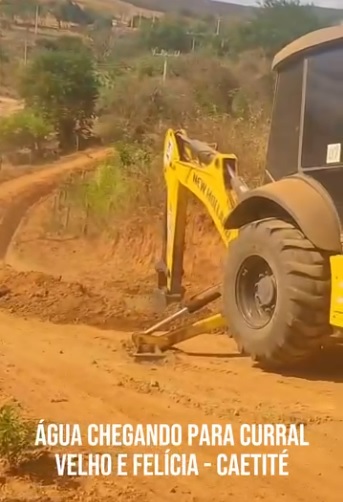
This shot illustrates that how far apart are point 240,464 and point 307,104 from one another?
2947 millimetres

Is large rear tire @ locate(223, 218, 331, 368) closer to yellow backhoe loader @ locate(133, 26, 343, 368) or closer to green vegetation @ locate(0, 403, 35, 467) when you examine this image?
yellow backhoe loader @ locate(133, 26, 343, 368)

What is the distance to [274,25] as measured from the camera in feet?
136

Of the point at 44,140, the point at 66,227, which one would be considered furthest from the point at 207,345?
the point at 44,140

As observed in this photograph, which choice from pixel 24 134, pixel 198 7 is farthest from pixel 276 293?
pixel 198 7


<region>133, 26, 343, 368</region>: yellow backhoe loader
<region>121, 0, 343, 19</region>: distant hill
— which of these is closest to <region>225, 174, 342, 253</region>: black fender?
<region>133, 26, 343, 368</region>: yellow backhoe loader

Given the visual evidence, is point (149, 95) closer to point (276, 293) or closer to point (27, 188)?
point (27, 188)

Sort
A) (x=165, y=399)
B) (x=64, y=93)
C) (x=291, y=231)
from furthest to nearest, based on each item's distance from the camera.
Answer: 1. (x=64, y=93)
2. (x=291, y=231)
3. (x=165, y=399)

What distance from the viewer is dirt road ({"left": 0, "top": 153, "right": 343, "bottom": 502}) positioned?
4.45 m

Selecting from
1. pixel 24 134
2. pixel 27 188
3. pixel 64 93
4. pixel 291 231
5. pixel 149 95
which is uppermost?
pixel 64 93

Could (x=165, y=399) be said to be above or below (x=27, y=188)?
below

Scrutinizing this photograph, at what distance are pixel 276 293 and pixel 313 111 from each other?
1301mm

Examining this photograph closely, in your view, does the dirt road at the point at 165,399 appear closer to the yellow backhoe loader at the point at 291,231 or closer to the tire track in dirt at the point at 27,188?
the yellow backhoe loader at the point at 291,231

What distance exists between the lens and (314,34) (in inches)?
263

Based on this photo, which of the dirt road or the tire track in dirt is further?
the tire track in dirt
